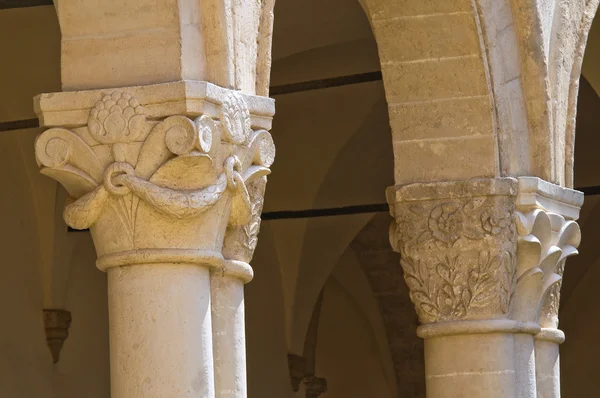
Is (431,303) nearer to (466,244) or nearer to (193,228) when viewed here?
(466,244)

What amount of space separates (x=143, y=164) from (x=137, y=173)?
0.03 metres

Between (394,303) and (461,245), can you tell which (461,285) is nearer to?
(461,245)

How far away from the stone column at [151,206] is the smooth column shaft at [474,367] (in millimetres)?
2252

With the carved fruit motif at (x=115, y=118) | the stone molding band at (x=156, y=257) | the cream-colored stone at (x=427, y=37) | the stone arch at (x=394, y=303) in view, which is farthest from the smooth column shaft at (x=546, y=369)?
the stone arch at (x=394, y=303)

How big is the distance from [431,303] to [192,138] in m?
2.51

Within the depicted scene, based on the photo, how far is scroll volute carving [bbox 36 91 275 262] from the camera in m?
4.41

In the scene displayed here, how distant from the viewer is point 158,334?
4.37 metres

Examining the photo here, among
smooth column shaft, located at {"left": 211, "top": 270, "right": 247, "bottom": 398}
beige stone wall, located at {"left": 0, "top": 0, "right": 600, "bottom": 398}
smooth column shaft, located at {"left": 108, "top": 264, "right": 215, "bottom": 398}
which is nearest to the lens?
smooth column shaft, located at {"left": 108, "top": 264, "right": 215, "bottom": 398}

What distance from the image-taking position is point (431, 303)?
21.8ft

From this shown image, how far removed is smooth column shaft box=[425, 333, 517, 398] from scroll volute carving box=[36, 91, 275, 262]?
2323mm

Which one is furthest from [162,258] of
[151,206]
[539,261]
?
→ [539,261]

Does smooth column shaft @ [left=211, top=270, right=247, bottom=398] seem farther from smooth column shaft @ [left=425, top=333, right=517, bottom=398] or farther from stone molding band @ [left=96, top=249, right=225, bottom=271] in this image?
smooth column shaft @ [left=425, top=333, right=517, bottom=398]

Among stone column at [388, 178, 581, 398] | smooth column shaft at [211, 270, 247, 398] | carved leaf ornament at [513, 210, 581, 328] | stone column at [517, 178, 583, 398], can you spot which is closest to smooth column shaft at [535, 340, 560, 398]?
stone column at [517, 178, 583, 398]

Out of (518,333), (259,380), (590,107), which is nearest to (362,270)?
(259,380)
